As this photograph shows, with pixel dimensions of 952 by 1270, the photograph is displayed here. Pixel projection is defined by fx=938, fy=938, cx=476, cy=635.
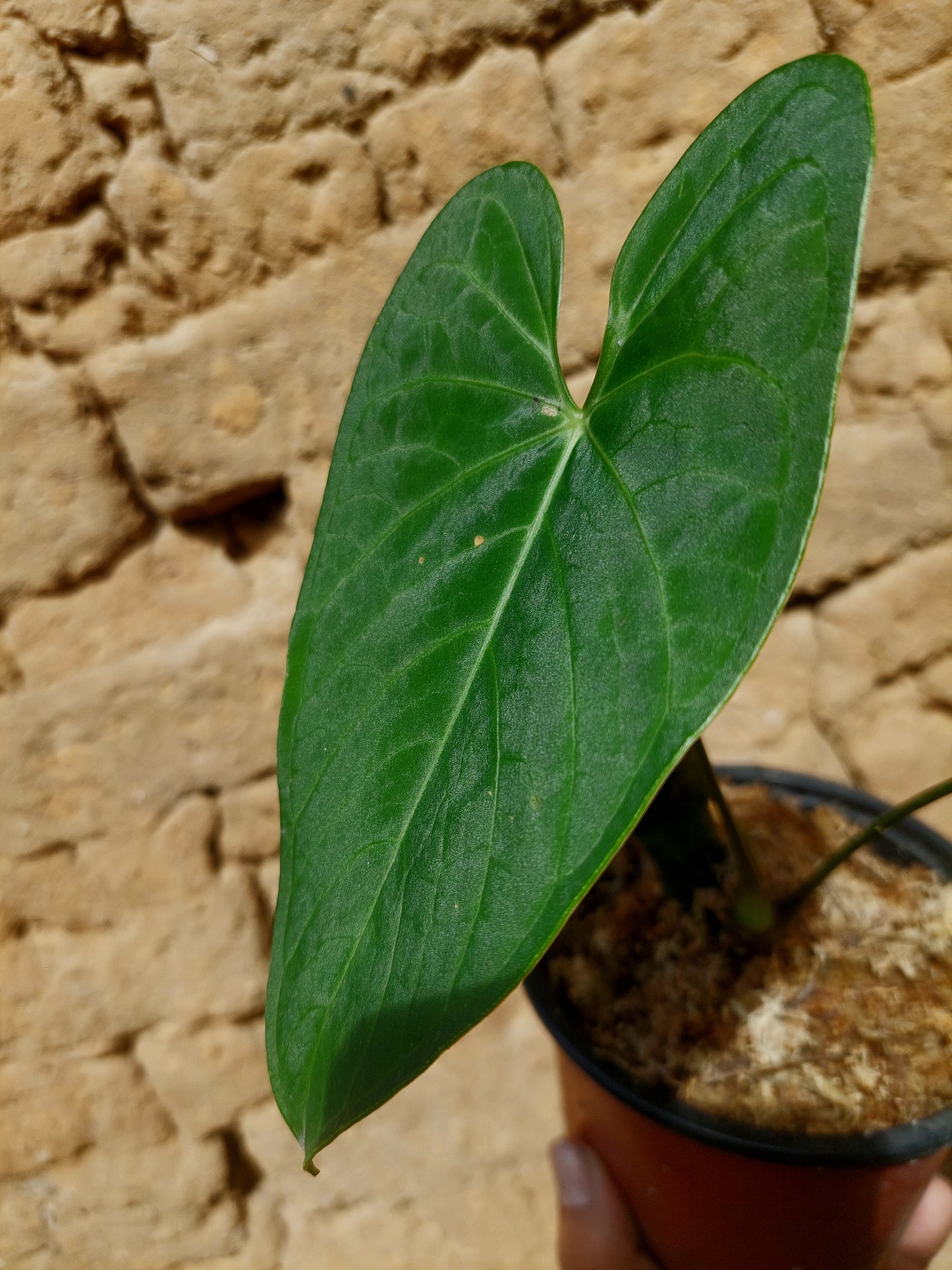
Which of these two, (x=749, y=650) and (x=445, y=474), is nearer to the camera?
(x=749, y=650)

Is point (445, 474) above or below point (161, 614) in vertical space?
above

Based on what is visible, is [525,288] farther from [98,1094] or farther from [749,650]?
[98,1094]

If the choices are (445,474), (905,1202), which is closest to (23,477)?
→ (445,474)

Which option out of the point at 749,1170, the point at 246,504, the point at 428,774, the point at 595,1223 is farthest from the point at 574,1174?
the point at 246,504

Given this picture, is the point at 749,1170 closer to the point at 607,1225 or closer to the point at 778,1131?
the point at 778,1131

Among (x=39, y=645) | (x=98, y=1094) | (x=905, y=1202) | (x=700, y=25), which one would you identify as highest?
(x=700, y=25)

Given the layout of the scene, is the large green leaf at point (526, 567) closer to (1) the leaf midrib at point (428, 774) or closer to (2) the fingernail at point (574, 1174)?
(1) the leaf midrib at point (428, 774)

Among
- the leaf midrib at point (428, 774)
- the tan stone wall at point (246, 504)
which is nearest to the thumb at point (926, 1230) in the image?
the tan stone wall at point (246, 504)
